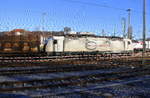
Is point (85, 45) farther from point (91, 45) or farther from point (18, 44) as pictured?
point (18, 44)

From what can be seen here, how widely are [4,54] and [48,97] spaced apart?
1643 centimetres

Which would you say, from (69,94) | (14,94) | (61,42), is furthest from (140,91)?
(61,42)

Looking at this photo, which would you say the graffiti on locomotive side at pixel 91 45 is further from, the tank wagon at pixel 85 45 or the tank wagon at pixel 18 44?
the tank wagon at pixel 18 44

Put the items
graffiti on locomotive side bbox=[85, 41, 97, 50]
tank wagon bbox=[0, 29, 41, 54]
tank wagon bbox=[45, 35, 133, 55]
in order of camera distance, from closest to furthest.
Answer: tank wagon bbox=[0, 29, 41, 54]
tank wagon bbox=[45, 35, 133, 55]
graffiti on locomotive side bbox=[85, 41, 97, 50]

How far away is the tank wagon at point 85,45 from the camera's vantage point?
22.2 metres

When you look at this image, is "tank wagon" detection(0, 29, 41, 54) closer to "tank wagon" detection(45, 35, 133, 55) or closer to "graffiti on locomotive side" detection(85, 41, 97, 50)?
"tank wagon" detection(45, 35, 133, 55)

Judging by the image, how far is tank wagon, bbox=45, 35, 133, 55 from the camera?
2216cm

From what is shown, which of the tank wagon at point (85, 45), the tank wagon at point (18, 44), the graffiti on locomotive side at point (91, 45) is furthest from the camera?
the graffiti on locomotive side at point (91, 45)

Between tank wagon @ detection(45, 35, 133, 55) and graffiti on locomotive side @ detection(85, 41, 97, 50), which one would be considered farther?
graffiti on locomotive side @ detection(85, 41, 97, 50)

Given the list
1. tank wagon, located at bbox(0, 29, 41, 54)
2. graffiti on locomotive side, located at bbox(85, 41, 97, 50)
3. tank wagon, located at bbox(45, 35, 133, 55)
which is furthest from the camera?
graffiti on locomotive side, located at bbox(85, 41, 97, 50)

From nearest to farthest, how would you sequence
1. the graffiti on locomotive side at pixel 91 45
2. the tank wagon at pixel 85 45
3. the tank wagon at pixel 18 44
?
the tank wagon at pixel 18 44 < the tank wagon at pixel 85 45 < the graffiti on locomotive side at pixel 91 45

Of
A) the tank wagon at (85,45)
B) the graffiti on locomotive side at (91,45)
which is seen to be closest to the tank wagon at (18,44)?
the tank wagon at (85,45)

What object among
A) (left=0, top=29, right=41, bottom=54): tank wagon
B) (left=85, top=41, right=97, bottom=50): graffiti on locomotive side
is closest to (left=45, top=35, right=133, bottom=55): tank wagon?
(left=85, top=41, right=97, bottom=50): graffiti on locomotive side

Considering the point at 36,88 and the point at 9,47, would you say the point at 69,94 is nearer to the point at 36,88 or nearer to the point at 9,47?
the point at 36,88
